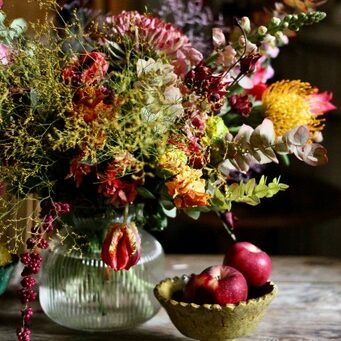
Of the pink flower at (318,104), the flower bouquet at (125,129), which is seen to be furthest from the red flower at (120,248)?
the pink flower at (318,104)

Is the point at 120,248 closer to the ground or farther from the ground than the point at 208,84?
closer to the ground

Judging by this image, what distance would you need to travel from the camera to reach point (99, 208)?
1.12m

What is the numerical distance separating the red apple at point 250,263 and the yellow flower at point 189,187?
19 centimetres

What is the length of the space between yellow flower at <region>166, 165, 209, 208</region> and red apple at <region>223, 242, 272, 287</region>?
195 mm

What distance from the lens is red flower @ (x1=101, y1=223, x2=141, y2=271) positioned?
100cm

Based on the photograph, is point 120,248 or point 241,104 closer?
point 120,248

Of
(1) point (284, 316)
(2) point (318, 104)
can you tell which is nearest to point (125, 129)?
(2) point (318, 104)

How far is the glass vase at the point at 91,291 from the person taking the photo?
3.74ft

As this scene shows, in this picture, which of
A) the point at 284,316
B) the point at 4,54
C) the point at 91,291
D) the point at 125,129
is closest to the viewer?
the point at 125,129

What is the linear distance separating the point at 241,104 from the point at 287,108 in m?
0.07

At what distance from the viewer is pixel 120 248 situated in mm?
1012

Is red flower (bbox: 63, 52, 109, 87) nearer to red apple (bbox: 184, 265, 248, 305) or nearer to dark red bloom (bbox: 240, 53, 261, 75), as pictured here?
dark red bloom (bbox: 240, 53, 261, 75)

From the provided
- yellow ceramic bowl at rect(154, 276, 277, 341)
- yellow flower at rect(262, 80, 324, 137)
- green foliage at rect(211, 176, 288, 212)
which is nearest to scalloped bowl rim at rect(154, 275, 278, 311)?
yellow ceramic bowl at rect(154, 276, 277, 341)

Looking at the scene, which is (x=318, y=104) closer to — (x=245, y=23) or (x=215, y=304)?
(x=245, y=23)
